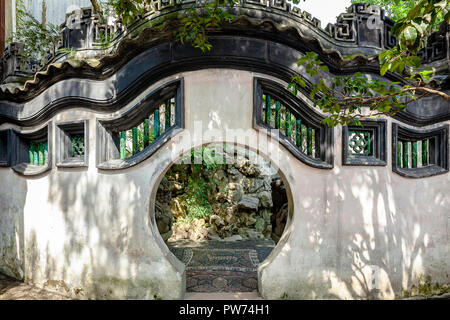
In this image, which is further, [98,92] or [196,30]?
[98,92]

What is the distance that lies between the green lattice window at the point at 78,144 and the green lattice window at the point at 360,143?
431 cm

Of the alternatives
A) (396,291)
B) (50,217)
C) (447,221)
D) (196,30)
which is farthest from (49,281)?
(447,221)

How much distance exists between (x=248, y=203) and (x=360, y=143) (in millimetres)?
6372

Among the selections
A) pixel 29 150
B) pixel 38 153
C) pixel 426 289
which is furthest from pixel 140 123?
pixel 426 289

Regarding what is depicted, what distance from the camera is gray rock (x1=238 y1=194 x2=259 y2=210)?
33.1 feet

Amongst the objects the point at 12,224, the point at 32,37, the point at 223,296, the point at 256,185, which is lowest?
the point at 223,296

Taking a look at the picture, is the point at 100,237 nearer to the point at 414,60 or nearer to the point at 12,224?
the point at 12,224

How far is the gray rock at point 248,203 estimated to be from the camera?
397 inches

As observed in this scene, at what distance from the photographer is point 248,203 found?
1018cm

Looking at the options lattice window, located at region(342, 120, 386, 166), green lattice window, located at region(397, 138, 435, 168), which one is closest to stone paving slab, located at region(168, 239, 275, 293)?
lattice window, located at region(342, 120, 386, 166)

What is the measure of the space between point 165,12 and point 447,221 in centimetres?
537

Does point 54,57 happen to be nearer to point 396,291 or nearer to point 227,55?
point 227,55

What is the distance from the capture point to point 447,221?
427 cm

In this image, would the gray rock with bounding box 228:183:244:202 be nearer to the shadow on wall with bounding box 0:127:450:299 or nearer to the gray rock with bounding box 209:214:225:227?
the gray rock with bounding box 209:214:225:227
